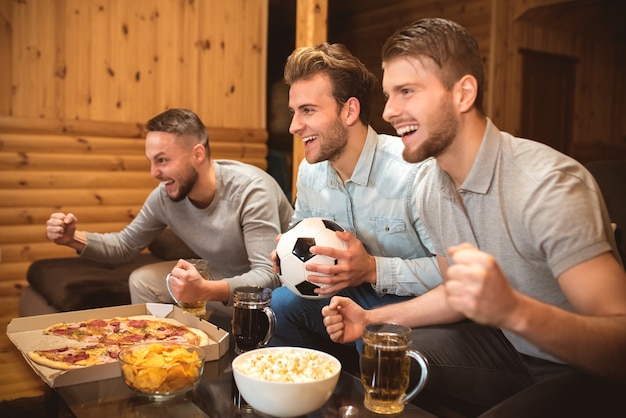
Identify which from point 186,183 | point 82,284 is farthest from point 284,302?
point 82,284

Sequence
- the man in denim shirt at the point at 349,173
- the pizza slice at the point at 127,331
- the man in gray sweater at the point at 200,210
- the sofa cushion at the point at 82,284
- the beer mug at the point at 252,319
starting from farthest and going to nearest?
the sofa cushion at the point at 82,284 → the man in gray sweater at the point at 200,210 → the man in denim shirt at the point at 349,173 → the pizza slice at the point at 127,331 → the beer mug at the point at 252,319

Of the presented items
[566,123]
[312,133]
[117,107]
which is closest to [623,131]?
[566,123]

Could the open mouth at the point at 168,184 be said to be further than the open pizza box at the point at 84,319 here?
Yes

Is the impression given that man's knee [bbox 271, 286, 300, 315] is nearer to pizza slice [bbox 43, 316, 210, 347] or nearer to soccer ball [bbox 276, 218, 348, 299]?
soccer ball [bbox 276, 218, 348, 299]

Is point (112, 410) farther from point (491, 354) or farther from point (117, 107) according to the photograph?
point (117, 107)

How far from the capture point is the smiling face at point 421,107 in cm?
166

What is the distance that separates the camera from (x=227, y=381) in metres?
1.63

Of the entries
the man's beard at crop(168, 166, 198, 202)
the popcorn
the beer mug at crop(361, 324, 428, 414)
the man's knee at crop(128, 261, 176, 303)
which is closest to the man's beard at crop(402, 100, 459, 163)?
the beer mug at crop(361, 324, 428, 414)

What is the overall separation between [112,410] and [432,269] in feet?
3.90

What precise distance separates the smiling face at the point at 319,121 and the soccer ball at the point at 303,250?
0.34 meters

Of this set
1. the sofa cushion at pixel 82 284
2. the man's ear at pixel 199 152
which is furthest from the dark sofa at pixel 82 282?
the man's ear at pixel 199 152

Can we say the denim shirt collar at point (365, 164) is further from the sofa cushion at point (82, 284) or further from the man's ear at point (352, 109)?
the sofa cushion at point (82, 284)

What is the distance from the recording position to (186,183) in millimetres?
2889

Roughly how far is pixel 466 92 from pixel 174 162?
5.25 feet
